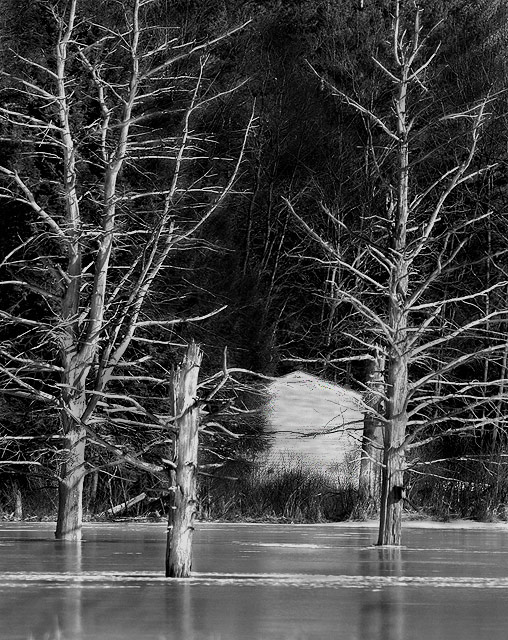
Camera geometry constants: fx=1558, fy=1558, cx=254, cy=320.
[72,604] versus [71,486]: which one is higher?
[71,486]

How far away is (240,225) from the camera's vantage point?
185ft

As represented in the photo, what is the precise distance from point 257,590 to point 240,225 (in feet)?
127

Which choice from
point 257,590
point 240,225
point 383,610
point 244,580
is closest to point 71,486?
point 244,580

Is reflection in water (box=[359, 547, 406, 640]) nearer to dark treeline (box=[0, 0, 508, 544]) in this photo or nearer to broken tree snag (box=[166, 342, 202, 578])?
broken tree snag (box=[166, 342, 202, 578])

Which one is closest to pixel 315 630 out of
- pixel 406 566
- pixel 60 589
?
pixel 60 589

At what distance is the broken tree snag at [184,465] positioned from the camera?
19.0m

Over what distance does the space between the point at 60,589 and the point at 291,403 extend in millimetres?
26326

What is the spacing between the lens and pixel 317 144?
53469mm

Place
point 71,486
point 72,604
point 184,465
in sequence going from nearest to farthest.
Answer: point 72,604
point 184,465
point 71,486

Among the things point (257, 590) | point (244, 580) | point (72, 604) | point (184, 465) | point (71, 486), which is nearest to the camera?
point (72, 604)

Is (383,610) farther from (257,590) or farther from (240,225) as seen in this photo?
(240,225)

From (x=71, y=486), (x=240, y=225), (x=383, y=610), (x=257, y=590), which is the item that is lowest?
(x=383, y=610)

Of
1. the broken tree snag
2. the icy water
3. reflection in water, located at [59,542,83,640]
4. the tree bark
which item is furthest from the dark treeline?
the broken tree snag

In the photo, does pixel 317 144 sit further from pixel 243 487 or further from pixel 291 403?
pixel 243 487
